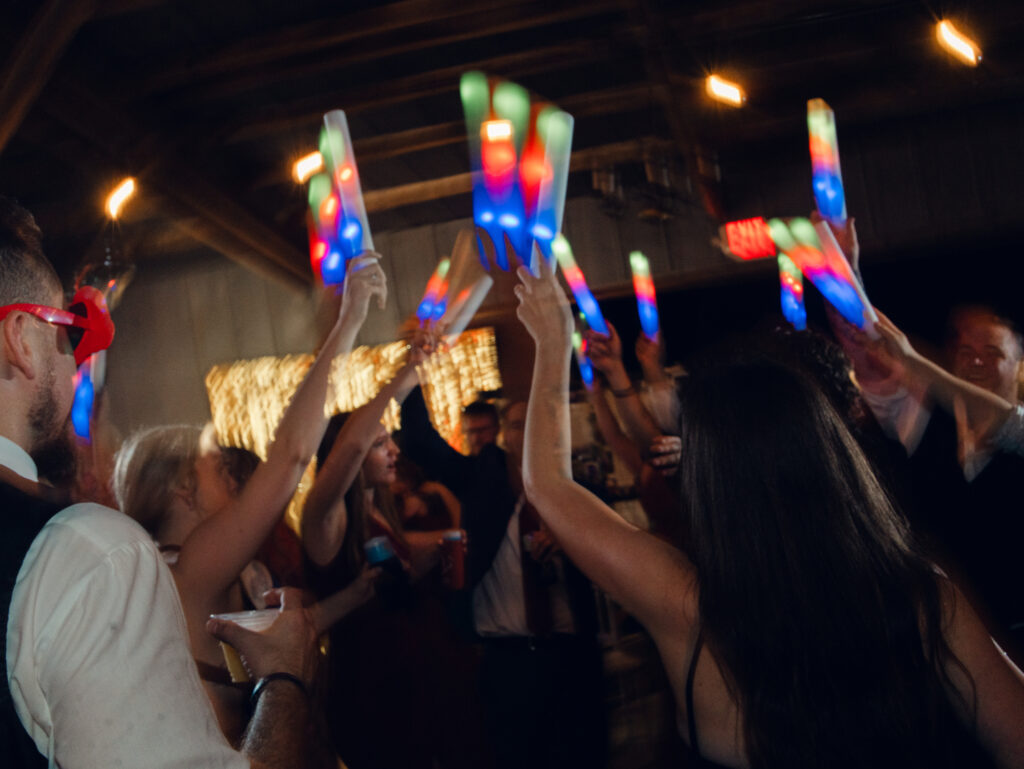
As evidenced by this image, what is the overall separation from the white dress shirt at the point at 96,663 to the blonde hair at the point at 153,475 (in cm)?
105

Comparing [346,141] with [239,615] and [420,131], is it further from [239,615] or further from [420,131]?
[420,131]

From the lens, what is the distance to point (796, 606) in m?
1.06

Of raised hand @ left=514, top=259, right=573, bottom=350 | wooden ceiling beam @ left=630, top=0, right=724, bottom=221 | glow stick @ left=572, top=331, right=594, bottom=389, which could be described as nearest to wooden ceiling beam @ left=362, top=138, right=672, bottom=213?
wooden ceiling beam @ left=630, top=0, right=724, bottom=221

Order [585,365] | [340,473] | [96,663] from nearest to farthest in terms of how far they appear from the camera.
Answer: [96,663] < [340,473] < [585,365]

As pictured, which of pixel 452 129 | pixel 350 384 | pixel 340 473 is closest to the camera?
pixel 340 473

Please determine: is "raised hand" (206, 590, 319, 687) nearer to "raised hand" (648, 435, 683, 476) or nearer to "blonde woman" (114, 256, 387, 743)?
"blonde woman" (114, 256, 387, 743)

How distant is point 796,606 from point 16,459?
986 millimetres

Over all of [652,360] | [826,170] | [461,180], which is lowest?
[652,360]

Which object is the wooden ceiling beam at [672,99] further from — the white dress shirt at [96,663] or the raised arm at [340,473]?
the white dress shirt at [96,663]

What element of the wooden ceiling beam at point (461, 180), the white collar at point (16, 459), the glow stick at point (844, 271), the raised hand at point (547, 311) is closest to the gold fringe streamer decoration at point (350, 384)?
the wooden ceiling beam at point (461, 180)

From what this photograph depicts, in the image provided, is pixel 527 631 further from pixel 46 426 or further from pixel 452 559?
pixel 46 426

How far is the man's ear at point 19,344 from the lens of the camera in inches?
35.2

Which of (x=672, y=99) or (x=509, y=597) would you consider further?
(x=672, y=99)

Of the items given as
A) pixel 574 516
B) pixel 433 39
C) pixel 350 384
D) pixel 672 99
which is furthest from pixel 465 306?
pixel 350 384
